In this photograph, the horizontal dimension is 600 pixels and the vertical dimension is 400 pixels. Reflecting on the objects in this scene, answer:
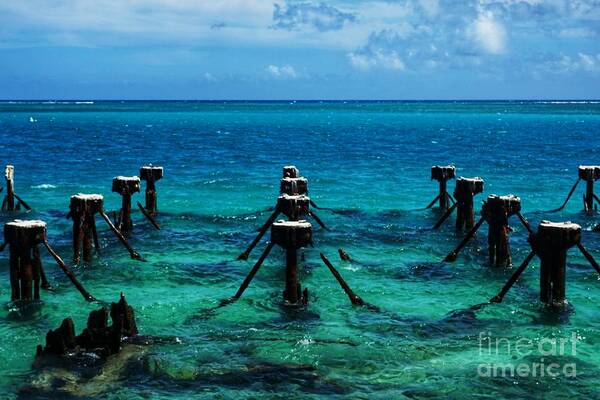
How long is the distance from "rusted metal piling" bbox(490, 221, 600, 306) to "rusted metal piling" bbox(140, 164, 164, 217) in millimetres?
14738

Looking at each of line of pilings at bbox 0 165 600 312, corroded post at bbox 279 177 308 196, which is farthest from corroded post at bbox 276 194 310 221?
corroded post at bbox 279 177 308 196

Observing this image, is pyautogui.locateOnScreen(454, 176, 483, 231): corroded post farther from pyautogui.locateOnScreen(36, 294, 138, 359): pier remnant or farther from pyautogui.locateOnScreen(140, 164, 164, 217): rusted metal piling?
pyautogui.locateOnScreen(36, 294, 138, 359): pier remnant

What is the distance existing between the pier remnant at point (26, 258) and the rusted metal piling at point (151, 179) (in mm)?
10489

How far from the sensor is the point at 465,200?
81.5ft

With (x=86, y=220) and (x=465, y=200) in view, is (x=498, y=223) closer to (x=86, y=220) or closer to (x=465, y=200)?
(x=465, y=200)

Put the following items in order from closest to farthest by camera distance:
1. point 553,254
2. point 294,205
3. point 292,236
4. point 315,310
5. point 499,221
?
point 292,236, point 553,254, point 315,310, point 499,221, point 294,205

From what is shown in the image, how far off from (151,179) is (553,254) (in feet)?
53.2

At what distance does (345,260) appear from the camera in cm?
2200

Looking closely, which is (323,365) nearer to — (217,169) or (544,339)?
(544,339)

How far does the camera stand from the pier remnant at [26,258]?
1584 cm

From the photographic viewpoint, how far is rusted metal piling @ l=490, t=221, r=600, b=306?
51.0ft

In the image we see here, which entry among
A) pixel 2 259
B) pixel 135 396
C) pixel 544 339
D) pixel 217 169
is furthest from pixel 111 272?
pixel 217 169

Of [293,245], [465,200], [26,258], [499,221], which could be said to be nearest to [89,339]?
[26,258]

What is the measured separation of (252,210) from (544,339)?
61.0 ft
